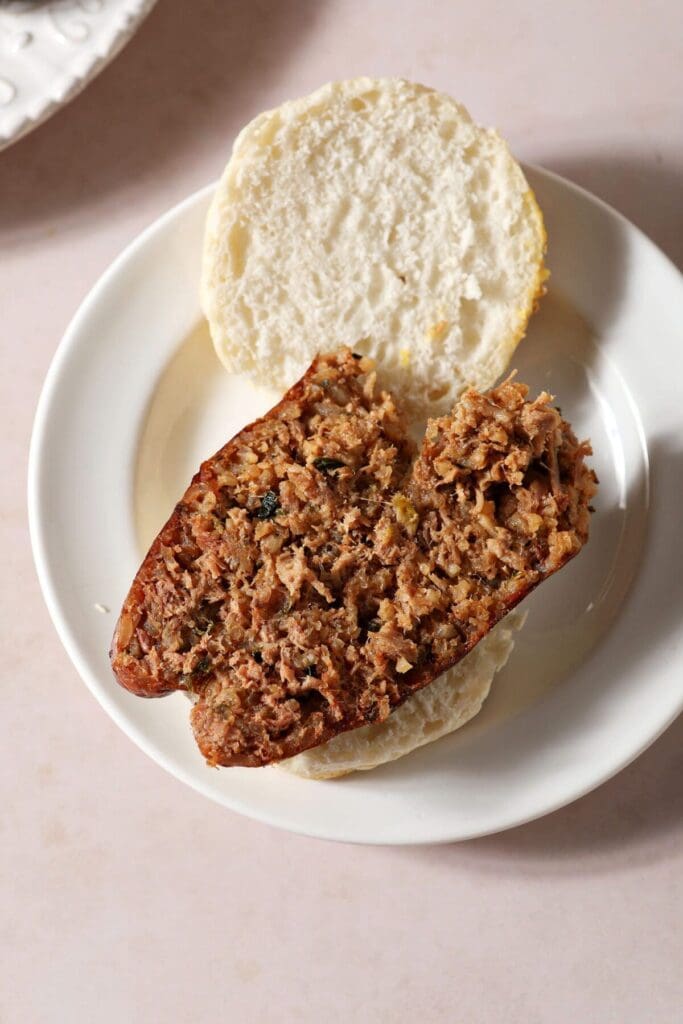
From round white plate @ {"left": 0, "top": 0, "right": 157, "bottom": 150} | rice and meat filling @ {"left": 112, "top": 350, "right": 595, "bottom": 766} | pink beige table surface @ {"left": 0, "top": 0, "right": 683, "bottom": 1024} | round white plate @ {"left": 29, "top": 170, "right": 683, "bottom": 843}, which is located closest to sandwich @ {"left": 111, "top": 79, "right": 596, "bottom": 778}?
rice and meat filling @ {"left": 112, "top": 350, "right": 595, "bottom": 766}

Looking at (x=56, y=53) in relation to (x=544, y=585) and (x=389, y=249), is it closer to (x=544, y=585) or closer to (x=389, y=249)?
(x=389, y=249)

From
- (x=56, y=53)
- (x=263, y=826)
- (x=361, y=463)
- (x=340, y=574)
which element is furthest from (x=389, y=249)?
(x=263, y=826)

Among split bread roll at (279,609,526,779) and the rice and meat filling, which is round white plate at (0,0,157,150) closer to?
the rice and meat filling

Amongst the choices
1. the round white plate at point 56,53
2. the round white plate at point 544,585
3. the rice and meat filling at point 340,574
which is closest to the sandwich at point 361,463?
the rice and meat filling at point 340,574

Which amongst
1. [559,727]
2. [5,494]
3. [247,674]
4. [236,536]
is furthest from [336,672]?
[5,494]

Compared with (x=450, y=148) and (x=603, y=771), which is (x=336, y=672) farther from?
(x=450, y=148)

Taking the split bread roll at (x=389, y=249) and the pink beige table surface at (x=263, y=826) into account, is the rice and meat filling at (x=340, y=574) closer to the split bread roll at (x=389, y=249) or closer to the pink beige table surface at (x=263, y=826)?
the split bread roll at (x=389, y=249)
